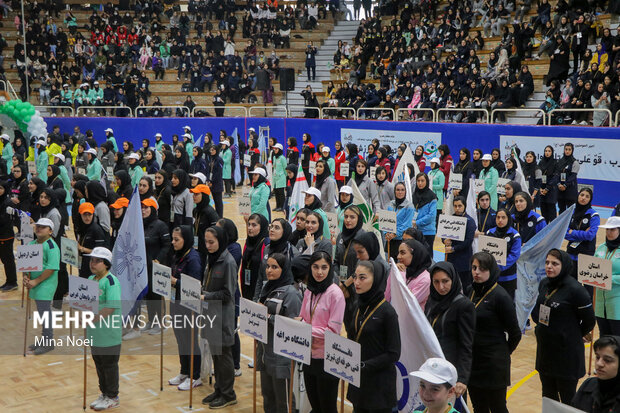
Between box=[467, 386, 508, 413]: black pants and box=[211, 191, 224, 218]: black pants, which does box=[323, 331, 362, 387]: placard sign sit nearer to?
box=[467, 386, 508, 413]: black pants

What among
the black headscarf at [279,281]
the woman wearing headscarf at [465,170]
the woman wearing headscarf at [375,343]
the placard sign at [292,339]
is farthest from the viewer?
the woman wearing headscarf at [465,170]

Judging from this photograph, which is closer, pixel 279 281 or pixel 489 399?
pixel 489 399

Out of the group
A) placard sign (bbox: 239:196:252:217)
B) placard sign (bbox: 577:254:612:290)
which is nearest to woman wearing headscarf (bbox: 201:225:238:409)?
placard sign (bbox: 577:254:612:290)

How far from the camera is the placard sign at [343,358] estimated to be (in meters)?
4.71

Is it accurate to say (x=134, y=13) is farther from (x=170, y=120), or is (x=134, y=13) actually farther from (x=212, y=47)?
(x=170, y=120)

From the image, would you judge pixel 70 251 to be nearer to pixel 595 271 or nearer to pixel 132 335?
pixel 132 335

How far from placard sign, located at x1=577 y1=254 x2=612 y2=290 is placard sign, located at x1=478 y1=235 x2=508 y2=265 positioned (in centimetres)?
82

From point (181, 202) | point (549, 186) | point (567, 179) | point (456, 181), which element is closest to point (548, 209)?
point (549, 186)

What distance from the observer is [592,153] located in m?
16.5

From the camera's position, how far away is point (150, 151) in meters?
16.8

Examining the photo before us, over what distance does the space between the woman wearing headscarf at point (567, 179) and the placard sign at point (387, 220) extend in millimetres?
5662

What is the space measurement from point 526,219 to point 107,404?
5.29 m

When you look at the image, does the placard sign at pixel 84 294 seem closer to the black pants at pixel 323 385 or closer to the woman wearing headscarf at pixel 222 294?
the woman wearing headscarf at pixel 222 294

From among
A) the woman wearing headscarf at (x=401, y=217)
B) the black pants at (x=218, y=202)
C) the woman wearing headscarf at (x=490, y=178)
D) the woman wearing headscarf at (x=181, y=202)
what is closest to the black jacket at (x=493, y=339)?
the woman wearing headscarf at (x=401, y=217)
